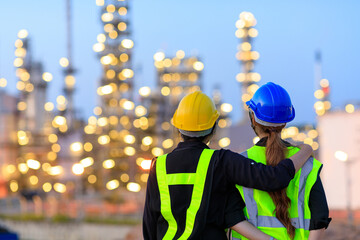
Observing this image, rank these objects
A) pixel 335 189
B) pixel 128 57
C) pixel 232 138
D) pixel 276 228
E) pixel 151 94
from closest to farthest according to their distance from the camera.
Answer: pixel 276 228, pixel 335 189, pixel 232 138, pixel 128 57, pixel 151 94

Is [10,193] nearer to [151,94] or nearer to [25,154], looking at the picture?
[25,154]

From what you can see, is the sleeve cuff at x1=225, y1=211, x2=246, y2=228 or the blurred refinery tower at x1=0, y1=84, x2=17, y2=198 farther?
the blurred refinery tower at x1=0, y1=84, x2=17, y2=198

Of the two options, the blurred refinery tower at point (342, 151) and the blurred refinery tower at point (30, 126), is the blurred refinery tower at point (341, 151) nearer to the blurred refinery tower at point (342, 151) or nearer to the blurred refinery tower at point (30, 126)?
the blurred refinery tower at point (342, 151)

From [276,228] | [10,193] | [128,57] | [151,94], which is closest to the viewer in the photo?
[276,228]

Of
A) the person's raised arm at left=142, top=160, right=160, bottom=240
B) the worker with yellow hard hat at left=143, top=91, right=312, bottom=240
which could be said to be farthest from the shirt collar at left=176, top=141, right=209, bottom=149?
the person's raised arm at left=142, top=160, right=160, bottom=240

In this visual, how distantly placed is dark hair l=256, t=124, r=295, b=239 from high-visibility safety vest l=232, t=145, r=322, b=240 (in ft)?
0.06

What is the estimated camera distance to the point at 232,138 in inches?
1405

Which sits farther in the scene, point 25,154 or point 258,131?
point 25,154

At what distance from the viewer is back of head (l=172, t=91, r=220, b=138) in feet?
11.1

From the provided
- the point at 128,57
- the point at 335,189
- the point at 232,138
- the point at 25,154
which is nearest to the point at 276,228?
the point at 335,189

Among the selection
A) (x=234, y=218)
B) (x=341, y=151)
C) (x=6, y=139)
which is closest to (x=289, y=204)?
(x=234, y=218)

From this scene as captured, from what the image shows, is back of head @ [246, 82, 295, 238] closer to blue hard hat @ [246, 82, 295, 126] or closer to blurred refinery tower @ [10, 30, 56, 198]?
blue hard hat @ [246, 82, 295, 126]

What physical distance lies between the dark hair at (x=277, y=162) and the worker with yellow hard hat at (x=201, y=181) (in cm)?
7

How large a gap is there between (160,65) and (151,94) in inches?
135
